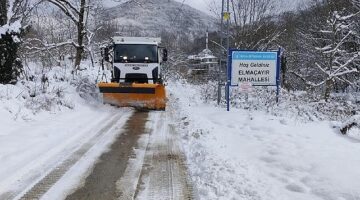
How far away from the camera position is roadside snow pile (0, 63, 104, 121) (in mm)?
12008

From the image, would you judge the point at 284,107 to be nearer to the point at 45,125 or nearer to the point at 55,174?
the point at 45,125

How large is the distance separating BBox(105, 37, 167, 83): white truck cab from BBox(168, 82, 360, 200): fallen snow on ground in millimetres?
6940

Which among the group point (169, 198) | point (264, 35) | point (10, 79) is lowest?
point (169, 198)

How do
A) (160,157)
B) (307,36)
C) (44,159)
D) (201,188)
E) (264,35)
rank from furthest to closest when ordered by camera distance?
(307,36) → (264,35) → (160,157) → (44,159) → (201,188)

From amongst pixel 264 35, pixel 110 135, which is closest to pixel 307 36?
pixel 264 35

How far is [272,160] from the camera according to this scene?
7539mm

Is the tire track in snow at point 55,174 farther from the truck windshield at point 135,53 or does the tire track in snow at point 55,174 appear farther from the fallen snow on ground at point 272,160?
the truck windshield at point 135,53

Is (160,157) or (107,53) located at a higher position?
(107,53)

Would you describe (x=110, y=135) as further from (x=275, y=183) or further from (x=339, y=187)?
(x=339, y=187)

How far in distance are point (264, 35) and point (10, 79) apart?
1781 centimetres

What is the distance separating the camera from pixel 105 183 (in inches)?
251

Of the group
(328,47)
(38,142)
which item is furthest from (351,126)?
(328,47)

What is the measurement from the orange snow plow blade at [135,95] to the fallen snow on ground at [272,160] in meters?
5.01

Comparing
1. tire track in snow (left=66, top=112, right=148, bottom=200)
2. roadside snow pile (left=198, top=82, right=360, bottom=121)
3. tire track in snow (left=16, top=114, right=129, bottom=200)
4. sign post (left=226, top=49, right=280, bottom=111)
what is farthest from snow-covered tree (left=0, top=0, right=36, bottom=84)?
roadside snow pile (left=198, top=82, right=360, bottom=121)
